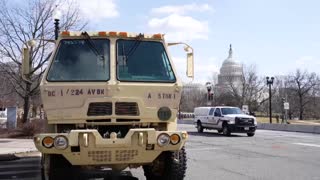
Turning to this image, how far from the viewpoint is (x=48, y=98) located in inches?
316

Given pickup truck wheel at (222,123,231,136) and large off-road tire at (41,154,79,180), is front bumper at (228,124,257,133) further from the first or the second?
large off-road tire at (41,154,79,180)

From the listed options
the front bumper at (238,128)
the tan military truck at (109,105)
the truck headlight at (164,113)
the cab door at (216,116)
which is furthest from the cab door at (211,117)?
the truck headlight at (164,113)

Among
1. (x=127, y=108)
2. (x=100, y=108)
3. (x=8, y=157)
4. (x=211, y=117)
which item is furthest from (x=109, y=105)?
(x=211, y=117)

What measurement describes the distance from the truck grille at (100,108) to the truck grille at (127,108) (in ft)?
0.48

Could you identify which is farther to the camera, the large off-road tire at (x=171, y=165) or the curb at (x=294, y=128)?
the curb at (x=294, y=128)

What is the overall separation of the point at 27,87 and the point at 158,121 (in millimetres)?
20327

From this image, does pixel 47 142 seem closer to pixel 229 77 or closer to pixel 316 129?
pixel 316 129

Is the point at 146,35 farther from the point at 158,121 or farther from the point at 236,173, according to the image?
the point at 236,173

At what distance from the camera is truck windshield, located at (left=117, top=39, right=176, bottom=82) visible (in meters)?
8.30

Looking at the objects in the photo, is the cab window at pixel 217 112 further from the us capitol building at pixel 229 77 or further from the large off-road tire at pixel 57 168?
the us capitol building at pixel 229 77

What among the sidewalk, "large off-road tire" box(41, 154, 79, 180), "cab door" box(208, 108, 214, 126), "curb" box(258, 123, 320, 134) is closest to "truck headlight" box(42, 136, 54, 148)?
"large off-road tire" box(41, 154, 79, 180)

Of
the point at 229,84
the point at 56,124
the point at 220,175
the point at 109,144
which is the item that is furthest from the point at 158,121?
the point at 229,84

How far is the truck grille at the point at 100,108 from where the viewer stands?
26.1 feet

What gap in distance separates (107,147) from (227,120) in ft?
77.9
